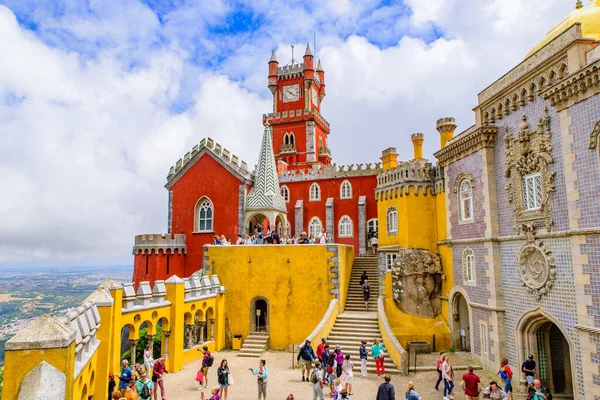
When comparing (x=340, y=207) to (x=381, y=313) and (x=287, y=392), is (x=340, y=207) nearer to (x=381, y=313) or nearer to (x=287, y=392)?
(x=381, y=313)

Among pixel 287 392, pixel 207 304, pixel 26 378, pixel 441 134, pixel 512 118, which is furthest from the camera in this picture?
pixel 441 134

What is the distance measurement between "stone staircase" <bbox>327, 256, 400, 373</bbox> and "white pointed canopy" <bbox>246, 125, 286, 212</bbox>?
20.4 feet

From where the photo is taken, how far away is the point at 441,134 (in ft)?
74.2

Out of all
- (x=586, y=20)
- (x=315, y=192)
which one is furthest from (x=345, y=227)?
(x=586, y=20)

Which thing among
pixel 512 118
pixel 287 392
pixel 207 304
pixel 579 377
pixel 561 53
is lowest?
pixel 287 392

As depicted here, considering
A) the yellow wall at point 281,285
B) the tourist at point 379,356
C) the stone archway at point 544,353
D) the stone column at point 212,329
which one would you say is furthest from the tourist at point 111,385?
the stone archway at point 544,353

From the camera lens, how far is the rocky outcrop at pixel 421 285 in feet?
68.8

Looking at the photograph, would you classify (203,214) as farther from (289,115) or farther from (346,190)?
(289,115)

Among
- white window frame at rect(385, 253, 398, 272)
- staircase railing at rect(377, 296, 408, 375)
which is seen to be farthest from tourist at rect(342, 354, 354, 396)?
white window frame at rect(385, 253, 398, 272)

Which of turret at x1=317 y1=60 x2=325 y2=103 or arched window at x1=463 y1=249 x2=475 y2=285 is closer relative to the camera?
arched window at x1=463 y1=249 x2=475 y2=285

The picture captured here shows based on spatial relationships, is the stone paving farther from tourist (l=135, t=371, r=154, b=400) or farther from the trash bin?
tourist (l=135, t=371, r=154, b=400)

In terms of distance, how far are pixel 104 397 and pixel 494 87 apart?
17186 mm

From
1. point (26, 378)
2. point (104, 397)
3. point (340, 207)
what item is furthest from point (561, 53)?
point (340, 207)

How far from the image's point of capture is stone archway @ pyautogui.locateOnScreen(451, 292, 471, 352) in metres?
19.4
